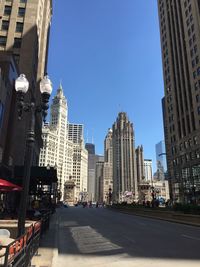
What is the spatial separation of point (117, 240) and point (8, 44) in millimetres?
47141

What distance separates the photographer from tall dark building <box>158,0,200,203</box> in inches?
2862

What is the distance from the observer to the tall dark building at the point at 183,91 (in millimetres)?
72688

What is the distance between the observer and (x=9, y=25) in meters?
54.1

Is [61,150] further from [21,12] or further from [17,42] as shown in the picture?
[17,42]

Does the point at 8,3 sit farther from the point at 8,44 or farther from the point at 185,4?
the point at 185,4

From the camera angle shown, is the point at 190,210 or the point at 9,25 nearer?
the point at 190,210

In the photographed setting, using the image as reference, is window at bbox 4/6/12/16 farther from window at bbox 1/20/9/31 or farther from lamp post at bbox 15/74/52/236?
lamp post at bbox 15/74/52/236

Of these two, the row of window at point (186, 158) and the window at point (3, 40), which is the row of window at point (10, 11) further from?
the row of window at point (186, 158)

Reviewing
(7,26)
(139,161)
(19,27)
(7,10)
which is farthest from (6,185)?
(139,161)

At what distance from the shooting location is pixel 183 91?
83.4m

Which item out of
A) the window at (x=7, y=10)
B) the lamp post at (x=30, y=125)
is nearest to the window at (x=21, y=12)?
the window at (x=7, y=10)

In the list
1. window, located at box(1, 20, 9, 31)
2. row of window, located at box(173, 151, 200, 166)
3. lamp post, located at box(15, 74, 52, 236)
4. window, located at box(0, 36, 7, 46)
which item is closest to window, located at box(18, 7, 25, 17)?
window, located at box(1, 20, 9, 31)

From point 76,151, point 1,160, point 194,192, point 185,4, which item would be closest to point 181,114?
point 194,192

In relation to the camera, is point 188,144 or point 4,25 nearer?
point 4,25
